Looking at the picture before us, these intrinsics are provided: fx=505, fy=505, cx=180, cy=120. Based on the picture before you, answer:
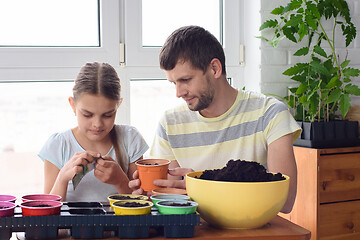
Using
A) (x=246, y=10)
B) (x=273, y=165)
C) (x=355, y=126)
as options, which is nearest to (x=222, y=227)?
(x=273, y=165)

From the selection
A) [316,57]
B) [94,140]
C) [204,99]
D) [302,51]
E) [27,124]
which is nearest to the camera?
[204,99]

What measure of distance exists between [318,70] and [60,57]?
142cm

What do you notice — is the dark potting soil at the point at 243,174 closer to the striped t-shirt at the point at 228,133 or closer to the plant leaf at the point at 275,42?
the striped t-shirt at the point at 228,133

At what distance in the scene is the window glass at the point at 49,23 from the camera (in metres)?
2.71

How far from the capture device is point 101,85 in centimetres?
199

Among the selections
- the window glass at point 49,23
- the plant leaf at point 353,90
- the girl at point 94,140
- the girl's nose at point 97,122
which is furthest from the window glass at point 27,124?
the plant leaf at point 353,90

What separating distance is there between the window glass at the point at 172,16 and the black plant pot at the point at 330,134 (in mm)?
874

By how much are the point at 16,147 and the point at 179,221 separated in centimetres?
190

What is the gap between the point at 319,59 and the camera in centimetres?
294

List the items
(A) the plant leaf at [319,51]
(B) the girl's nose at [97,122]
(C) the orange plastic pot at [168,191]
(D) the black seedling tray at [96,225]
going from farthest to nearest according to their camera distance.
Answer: (A) the plant leaf at [319,51] → (B) the girl's nose at [97,122] → (C) the orange plastic pot at [168,191] → (D) the black seedling tray at [96,225]

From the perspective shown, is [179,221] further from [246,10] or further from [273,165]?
[246,10]

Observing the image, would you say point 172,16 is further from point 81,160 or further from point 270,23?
point 81,160

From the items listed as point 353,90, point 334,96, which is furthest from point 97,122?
point 353,90

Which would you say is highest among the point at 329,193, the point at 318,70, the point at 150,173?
the point at 318,70
